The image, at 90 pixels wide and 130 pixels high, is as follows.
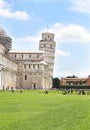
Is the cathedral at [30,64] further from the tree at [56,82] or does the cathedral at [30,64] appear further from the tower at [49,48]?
the tree at [56,82]

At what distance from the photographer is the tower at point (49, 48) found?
578 ft

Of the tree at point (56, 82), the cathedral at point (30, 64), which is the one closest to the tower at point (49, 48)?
the cathedral at point (30, 64)

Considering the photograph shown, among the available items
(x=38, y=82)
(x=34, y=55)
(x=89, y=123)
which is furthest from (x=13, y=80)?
(x=89, y=123)

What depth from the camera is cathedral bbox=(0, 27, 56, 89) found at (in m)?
155

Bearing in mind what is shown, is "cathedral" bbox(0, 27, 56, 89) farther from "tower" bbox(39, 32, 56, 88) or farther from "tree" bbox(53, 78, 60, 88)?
"tree" bbox(53, 78, 60, 88)

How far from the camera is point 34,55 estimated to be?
171750 mm

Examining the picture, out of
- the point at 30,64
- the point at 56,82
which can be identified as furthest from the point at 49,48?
the point at 30,64

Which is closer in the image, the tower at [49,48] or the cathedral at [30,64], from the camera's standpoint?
the cathedral at [30,64]

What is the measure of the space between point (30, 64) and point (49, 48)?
49.3 feet

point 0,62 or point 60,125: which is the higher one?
point 0,62

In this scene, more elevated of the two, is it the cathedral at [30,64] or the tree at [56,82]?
the cathedral at [30,64]

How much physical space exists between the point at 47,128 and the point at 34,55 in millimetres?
155973

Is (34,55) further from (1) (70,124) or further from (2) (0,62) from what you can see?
(1) (70,124)

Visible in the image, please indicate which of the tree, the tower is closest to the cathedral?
the tower
